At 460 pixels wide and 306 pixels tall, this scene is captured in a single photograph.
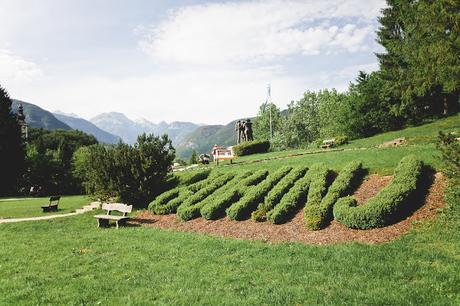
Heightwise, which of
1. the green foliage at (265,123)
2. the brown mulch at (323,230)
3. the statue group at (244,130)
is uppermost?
the green foliage at (265,123)

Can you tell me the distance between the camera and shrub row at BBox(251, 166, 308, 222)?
53.9ft

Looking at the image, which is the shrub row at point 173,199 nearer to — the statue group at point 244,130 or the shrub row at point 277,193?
the shrub row at point 277,193

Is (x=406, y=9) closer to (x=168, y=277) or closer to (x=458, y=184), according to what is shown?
(x=458, y=184)

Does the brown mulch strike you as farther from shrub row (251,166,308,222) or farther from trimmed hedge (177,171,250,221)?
shrub row (251,166,308,222)

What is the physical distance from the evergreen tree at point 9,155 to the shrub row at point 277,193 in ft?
141

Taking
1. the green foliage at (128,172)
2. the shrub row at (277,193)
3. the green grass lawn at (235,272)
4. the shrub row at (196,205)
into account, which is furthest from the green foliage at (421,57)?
the green foliage at (128,172)

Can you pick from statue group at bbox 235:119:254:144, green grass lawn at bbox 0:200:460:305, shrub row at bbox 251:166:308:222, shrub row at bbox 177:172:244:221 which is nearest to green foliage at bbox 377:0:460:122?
shrub row at bbox 251:166:308:222

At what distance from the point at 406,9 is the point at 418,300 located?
153 feet

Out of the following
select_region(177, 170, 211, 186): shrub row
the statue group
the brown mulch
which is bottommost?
the brown mulch

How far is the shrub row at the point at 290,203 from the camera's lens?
1542 cm

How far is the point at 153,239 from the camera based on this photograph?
1470cm

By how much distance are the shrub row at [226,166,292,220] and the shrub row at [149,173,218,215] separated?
407cm

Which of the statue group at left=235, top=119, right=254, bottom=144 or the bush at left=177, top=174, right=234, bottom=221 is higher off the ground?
the statue group at left=235, top=119, right=254, bottom=144

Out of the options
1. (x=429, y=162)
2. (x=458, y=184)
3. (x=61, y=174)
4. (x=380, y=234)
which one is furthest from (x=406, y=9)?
(x=61, y=174)
